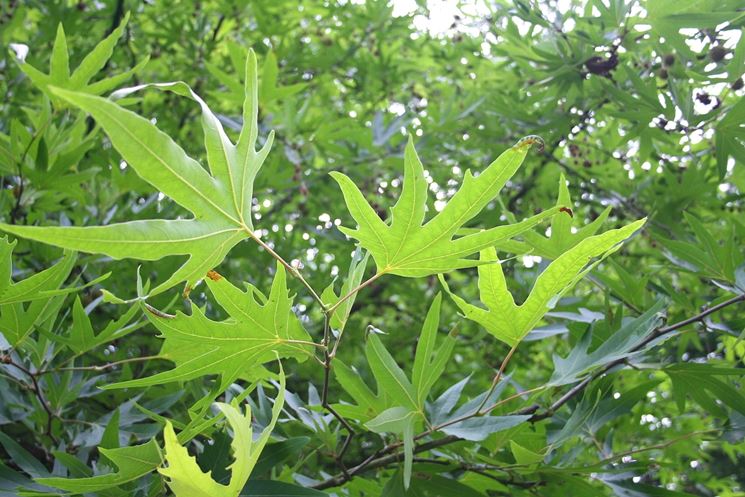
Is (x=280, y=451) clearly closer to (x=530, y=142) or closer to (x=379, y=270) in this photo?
(x=379, y=270)

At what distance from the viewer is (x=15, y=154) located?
137 cm

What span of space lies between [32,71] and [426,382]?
0.66 m

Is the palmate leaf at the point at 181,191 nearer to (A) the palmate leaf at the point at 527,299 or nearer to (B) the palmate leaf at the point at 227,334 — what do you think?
(B) the palmate leaf at the point at 227,334

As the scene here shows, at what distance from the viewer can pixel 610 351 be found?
0.89 m

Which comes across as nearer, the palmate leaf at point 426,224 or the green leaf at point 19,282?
the palmate leaf at point 426,224

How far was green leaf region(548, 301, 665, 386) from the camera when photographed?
2.84 ft

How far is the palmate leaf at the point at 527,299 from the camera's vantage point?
77 cm

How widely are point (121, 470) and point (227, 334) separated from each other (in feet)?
0.57

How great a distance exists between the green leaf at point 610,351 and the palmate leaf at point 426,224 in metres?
0.22

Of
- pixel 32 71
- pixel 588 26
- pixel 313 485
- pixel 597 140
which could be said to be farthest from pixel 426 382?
pixel 597 140

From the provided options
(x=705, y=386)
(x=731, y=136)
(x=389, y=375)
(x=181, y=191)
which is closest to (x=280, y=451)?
(x=389, y=375)

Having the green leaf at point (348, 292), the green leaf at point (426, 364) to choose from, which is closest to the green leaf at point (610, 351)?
the green leaf at point (426, 364)

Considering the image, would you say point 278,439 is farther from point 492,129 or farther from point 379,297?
point 379,297

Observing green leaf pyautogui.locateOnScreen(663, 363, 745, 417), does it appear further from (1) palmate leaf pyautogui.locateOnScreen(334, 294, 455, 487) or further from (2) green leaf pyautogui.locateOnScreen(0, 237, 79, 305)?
(2) green leaf pyautogui.locateOnScreen(0, 237, 79, 305)
